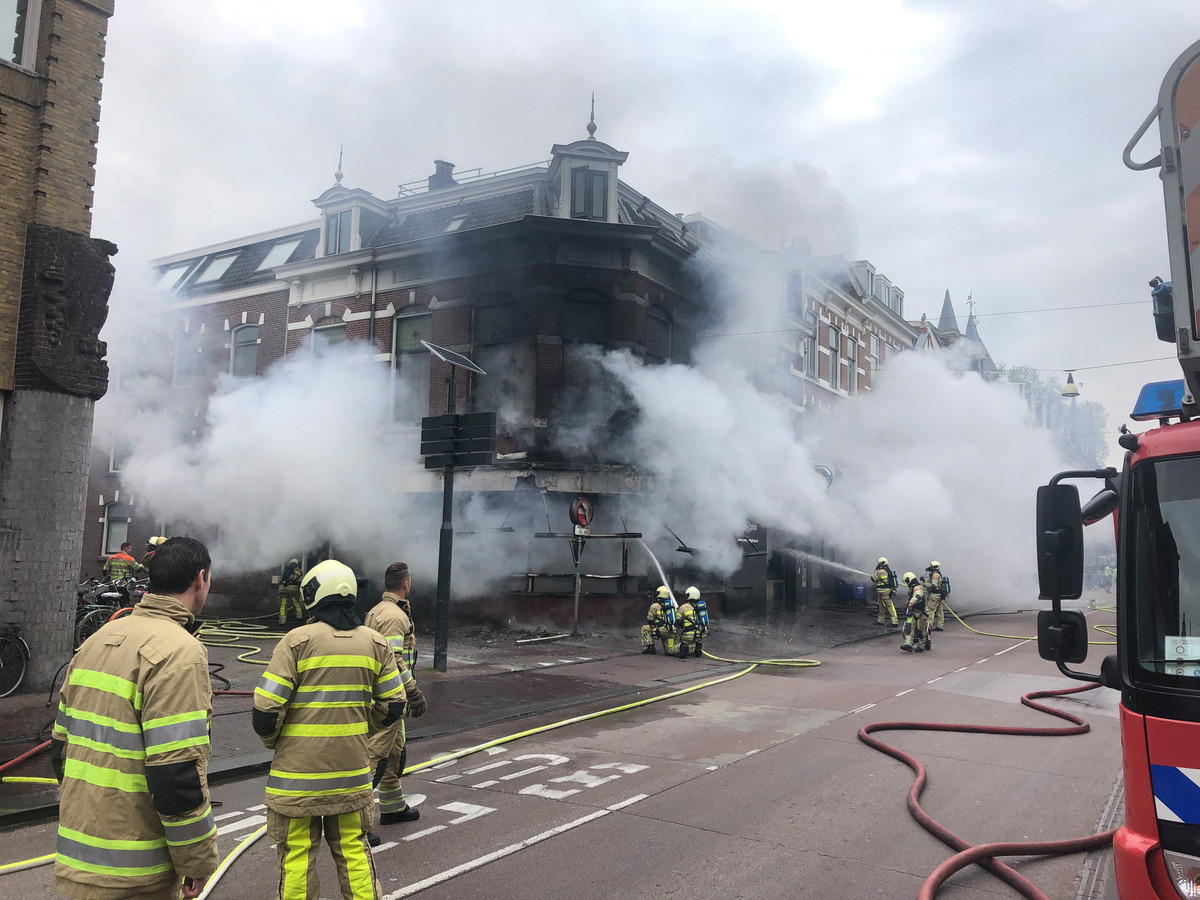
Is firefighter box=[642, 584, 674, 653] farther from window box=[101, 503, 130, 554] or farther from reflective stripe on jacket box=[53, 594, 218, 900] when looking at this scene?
window box=[101, 503, 130, 554]

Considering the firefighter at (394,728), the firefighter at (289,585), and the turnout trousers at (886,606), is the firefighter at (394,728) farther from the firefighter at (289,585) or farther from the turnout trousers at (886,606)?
the turnout trousers at (886,606)

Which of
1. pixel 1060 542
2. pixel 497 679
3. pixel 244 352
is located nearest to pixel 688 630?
pixel 497 679

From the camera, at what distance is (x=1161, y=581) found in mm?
3160

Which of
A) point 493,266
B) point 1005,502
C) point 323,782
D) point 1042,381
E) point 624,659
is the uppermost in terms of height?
point 1042,381

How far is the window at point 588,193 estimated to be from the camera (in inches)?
735

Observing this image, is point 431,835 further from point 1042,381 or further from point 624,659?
point 1042,381

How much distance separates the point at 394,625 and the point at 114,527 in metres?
20.9

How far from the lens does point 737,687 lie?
447 inches

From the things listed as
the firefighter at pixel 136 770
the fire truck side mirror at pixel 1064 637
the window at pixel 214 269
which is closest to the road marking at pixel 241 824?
the firefighter at pixel 136 770

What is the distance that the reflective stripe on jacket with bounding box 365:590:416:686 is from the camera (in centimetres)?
543

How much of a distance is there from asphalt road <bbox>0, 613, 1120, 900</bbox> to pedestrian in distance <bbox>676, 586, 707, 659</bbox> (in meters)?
4.00

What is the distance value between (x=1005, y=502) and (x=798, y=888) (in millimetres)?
23550

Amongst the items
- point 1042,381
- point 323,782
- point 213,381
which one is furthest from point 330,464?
point 1042,381

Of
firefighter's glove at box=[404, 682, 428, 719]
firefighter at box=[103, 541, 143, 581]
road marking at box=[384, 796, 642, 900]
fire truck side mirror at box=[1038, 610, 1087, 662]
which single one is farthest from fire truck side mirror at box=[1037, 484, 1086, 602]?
firefighter at box=[103, 541, 143, 581]
